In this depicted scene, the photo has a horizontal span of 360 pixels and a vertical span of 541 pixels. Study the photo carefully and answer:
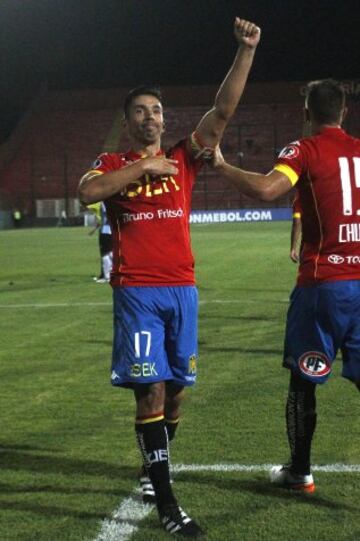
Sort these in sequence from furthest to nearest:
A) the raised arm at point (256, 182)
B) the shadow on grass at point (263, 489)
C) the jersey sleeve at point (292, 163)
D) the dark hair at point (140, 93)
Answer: the shadow on grass at point (263, 489)
the dark hair at point (140, 93)
the jersey sleeve at point (292, 163)
the raised arm at point (256, 182)

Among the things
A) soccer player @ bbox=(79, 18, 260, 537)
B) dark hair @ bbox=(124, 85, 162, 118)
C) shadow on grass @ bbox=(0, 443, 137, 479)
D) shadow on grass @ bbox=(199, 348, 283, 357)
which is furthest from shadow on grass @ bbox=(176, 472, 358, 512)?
shadow on grass @ bbox=(199, 348, 283, 357)

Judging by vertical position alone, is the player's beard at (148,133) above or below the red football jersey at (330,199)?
above

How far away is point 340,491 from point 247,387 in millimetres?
2841

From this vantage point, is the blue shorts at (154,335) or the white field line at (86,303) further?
the white field line at (86,303)

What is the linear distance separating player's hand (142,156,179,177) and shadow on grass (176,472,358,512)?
6.03 ft

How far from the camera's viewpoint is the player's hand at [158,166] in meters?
4.16

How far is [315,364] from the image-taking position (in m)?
4.47

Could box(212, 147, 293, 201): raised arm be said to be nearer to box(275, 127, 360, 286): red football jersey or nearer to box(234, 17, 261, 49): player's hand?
box(275, 127, 360, 286): red football jersey

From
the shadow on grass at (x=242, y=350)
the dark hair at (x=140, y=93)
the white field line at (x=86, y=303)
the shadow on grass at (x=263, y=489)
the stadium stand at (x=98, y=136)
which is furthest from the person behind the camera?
the stadium stand at (x=98, y=136)

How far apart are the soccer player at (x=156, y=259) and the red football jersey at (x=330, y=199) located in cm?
47

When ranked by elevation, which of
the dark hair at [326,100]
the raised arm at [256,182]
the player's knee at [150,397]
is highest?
the dark hair at [326,100]

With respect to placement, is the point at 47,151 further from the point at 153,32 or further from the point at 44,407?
the point at 44,407

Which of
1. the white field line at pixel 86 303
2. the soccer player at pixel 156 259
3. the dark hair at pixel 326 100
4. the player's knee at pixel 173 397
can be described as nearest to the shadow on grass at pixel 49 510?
the soccer player at pixel 156 259

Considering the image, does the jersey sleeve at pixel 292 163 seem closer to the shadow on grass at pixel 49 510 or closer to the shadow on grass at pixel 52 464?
the shadow on grass at pixel 49 510
